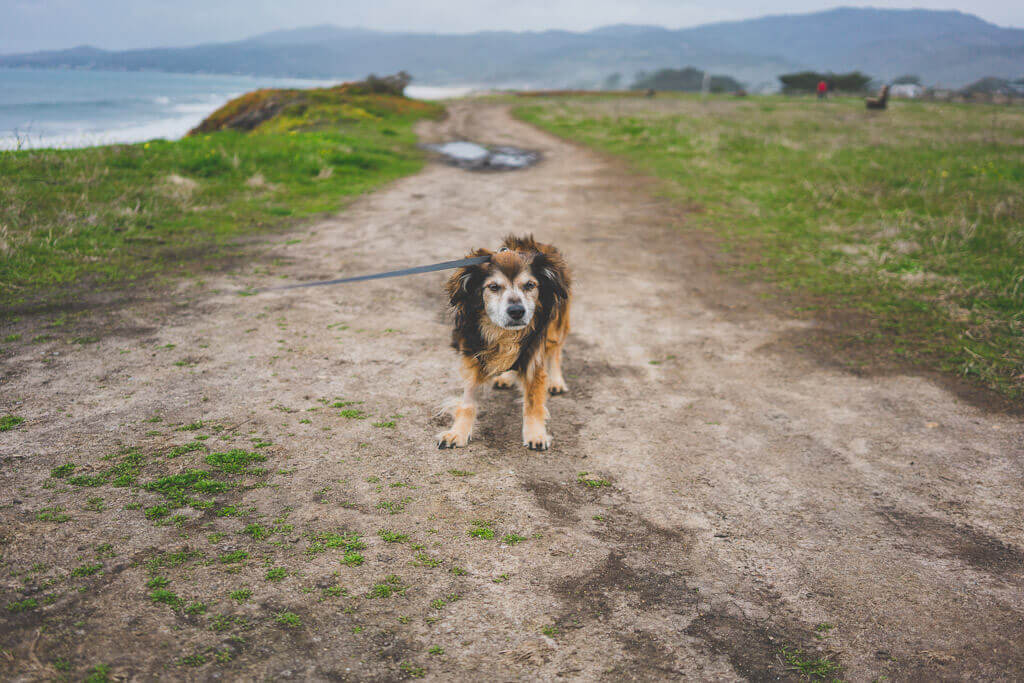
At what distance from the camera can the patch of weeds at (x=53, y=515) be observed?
3653mm

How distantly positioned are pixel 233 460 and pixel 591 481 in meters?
2.93

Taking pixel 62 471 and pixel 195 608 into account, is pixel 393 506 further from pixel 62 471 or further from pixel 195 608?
pixel 62 471

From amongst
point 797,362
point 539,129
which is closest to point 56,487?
point 797,362

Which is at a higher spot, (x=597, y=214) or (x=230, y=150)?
(x=230, y=150)

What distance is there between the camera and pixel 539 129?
3256 centimetres

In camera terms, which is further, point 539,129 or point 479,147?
point 539,129

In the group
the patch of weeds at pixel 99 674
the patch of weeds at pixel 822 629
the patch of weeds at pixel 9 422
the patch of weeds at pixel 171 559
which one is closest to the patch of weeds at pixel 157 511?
the patch of weeds at pixel 171 559

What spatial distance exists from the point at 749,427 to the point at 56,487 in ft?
19.4

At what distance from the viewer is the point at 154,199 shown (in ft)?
38.7

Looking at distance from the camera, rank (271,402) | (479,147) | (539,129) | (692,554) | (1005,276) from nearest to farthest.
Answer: (692,554) → (271,402) → (1005,276) → (479,147) → (539,129)

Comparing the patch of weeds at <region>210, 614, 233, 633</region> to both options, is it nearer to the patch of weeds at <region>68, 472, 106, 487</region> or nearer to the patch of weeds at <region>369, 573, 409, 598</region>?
the patch of weeds at <region>369, 573, 409, 598</region>

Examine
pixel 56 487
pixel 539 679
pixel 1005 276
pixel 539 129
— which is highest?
pixel 539 129

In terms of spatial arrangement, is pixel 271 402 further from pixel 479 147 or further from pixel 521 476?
pixel 479 147

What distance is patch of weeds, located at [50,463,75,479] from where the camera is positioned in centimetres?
411
